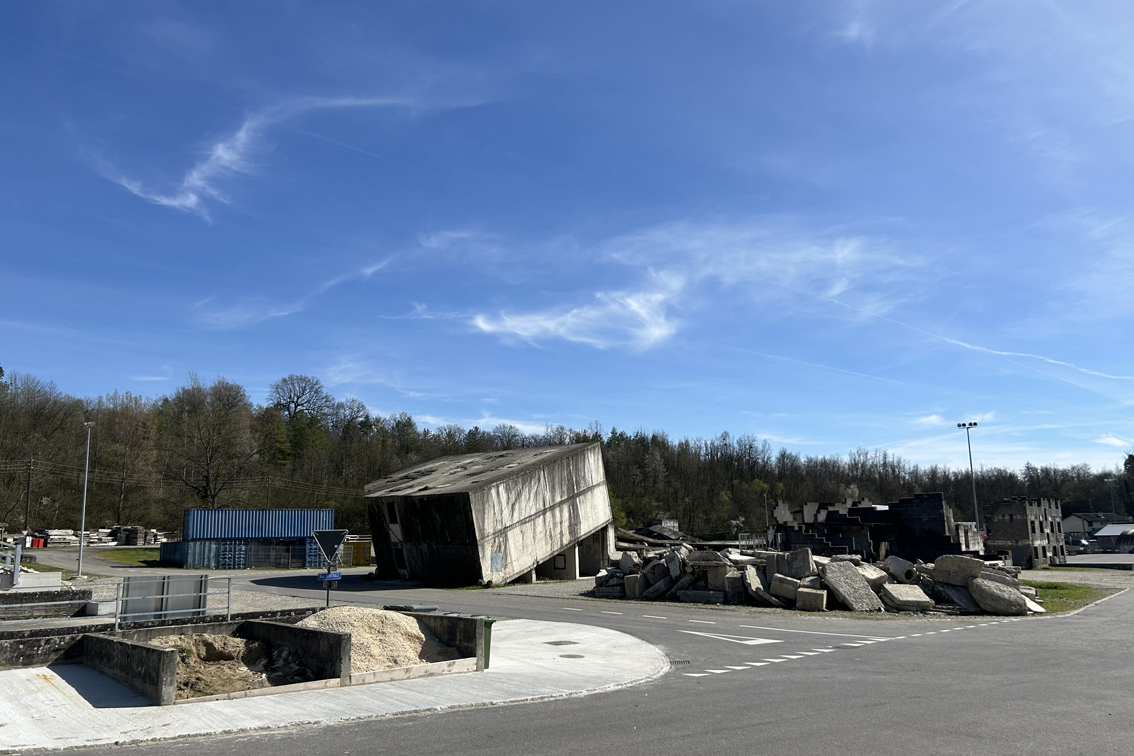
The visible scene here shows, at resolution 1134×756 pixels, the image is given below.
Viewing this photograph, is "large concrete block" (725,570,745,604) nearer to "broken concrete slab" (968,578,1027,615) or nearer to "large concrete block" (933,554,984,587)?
"large concrete block" (933,554,984,587)

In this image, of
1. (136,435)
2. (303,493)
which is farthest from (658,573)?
(136,435)

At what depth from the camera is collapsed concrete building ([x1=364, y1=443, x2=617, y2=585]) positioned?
35656 millimetres

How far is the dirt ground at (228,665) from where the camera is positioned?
1214cm

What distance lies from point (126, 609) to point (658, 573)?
64.4 feet

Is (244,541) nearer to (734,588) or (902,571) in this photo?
(734,588)

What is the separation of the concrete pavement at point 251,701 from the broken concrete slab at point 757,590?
1243cm

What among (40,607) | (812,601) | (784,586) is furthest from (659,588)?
(40,607)

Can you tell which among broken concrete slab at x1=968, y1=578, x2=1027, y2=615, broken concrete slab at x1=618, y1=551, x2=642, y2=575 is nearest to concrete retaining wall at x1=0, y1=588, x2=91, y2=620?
broken concrete slab at x1=618, y1=551, x2=642, y2=575

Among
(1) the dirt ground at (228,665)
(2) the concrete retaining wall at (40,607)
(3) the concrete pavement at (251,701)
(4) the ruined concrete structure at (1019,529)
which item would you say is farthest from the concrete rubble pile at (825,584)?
(4) the ruined concrete structure at (1019,529)

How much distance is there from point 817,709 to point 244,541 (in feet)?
166

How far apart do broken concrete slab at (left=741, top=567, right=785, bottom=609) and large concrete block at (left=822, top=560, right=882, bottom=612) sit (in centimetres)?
181

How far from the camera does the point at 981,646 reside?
54.4 feet

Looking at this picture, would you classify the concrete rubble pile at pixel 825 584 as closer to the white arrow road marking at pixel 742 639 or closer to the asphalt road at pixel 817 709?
the asphalt road at pixel 817 709

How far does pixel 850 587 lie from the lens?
25.4 metres
